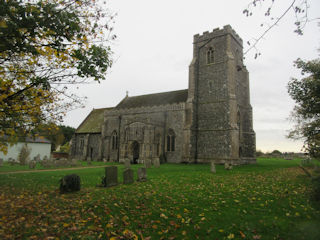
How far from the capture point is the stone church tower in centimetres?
2198

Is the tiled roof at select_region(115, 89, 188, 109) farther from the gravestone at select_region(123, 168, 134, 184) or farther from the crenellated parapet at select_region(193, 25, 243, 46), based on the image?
the gravestone at select_region(123, 168, 134, 184)

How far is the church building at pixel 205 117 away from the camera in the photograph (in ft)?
73.4

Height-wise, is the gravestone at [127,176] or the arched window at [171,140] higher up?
the arched window at [171,140]

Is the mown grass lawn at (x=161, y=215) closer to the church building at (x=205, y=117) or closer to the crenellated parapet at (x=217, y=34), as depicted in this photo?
the church building at (x=205, y=117)

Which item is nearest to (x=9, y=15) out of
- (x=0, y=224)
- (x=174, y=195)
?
(x=0, y=224)

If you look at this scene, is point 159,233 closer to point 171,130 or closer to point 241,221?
point 241,221

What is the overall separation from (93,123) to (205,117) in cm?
1957

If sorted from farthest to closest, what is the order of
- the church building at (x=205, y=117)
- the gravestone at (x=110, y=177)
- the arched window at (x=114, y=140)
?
the arched window at (x=114, y=140), the church building at (x=205, y=117), the gravestone at (x=110, y=177)

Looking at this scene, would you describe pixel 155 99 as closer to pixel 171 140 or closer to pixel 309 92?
pixel 171 140

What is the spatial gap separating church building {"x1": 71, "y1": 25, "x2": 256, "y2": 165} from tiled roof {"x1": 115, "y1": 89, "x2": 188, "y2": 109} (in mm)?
192

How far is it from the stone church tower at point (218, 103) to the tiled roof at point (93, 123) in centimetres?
1584

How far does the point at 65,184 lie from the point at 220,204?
5.69m

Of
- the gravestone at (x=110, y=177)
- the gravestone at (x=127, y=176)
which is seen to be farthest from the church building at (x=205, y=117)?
the gravestone at (x=110, y=177)

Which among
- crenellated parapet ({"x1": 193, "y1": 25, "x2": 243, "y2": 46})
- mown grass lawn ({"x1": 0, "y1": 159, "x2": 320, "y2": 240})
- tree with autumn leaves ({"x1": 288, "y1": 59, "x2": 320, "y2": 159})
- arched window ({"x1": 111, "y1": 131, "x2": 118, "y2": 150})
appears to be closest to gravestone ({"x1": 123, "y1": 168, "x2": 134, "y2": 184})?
mown grass lawn ({"x1": 0, "y1": 159, "x2": 320, "y2": 240})
